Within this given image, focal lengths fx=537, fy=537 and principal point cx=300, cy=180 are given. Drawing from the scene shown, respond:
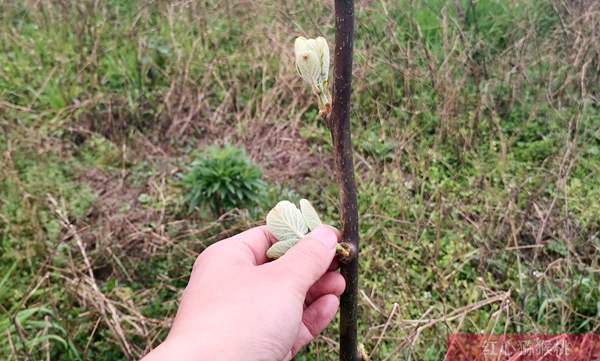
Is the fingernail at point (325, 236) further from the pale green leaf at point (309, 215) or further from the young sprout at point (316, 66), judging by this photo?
the young sprout at point (316, 66)

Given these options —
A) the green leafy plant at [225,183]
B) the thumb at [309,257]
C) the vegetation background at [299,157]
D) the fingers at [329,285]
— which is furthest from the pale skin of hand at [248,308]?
the green leafy plant at [225,183]

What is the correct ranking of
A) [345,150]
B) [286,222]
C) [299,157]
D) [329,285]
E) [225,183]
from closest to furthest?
[345,150] < [286,222] < [329,285] < [225,183] < [299,157]

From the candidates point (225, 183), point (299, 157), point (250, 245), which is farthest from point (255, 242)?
point (299, 157)

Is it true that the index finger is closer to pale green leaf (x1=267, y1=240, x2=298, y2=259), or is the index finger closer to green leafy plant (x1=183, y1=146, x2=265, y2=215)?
pale green leaf (x1=267, y1=240, x2=298, y2=259)

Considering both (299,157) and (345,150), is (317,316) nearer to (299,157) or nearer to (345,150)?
(345,150)

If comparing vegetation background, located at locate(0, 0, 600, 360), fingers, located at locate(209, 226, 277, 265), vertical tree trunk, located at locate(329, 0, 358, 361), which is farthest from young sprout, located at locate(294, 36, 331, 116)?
vegetation background, located at locate(0, 0, 600, 360)
